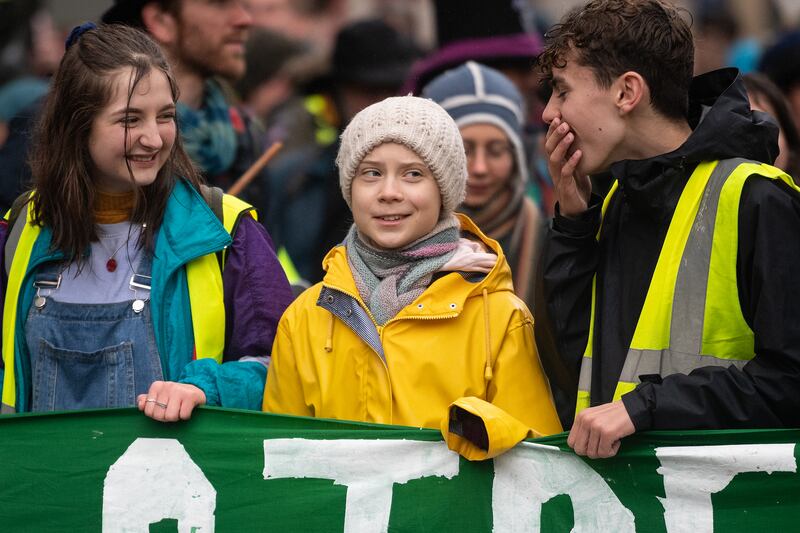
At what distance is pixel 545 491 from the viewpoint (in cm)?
404

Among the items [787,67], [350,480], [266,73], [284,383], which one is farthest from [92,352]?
[266,73]

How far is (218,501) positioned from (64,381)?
0.65 m

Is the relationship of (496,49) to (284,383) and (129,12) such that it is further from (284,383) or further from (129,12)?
(284,383)

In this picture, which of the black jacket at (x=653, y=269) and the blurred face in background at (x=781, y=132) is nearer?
the black jacket at (x=653, y=269)

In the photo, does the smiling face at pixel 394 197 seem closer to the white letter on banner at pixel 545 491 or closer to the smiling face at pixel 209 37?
the white letter on banner at pixel 545 491

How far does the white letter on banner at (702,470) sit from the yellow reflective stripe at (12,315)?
1992mm

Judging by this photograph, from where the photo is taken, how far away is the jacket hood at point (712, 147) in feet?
13.2

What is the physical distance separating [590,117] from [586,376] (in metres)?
0.78

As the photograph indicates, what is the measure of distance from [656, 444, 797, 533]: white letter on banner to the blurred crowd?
1.45 meters

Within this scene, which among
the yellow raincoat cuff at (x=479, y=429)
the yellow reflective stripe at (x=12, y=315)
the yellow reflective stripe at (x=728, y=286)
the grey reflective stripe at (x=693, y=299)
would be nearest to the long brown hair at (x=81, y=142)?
the yellow reflective stripe at (x=12, y=315)

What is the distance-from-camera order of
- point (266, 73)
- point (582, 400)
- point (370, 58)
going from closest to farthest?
point (582, 400), point (370, 58), point (266, 73)

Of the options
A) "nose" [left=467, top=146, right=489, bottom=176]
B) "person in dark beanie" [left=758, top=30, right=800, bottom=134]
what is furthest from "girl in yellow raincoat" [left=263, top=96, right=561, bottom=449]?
"person in dark beanie" [left=758, top=30, right=800, bottom=134]

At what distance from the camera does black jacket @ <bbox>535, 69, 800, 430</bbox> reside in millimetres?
3832

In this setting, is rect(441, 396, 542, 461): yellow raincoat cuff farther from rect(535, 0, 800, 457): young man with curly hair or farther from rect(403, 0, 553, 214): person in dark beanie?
rect(403, 0, 553, 214): person in dark beanie
